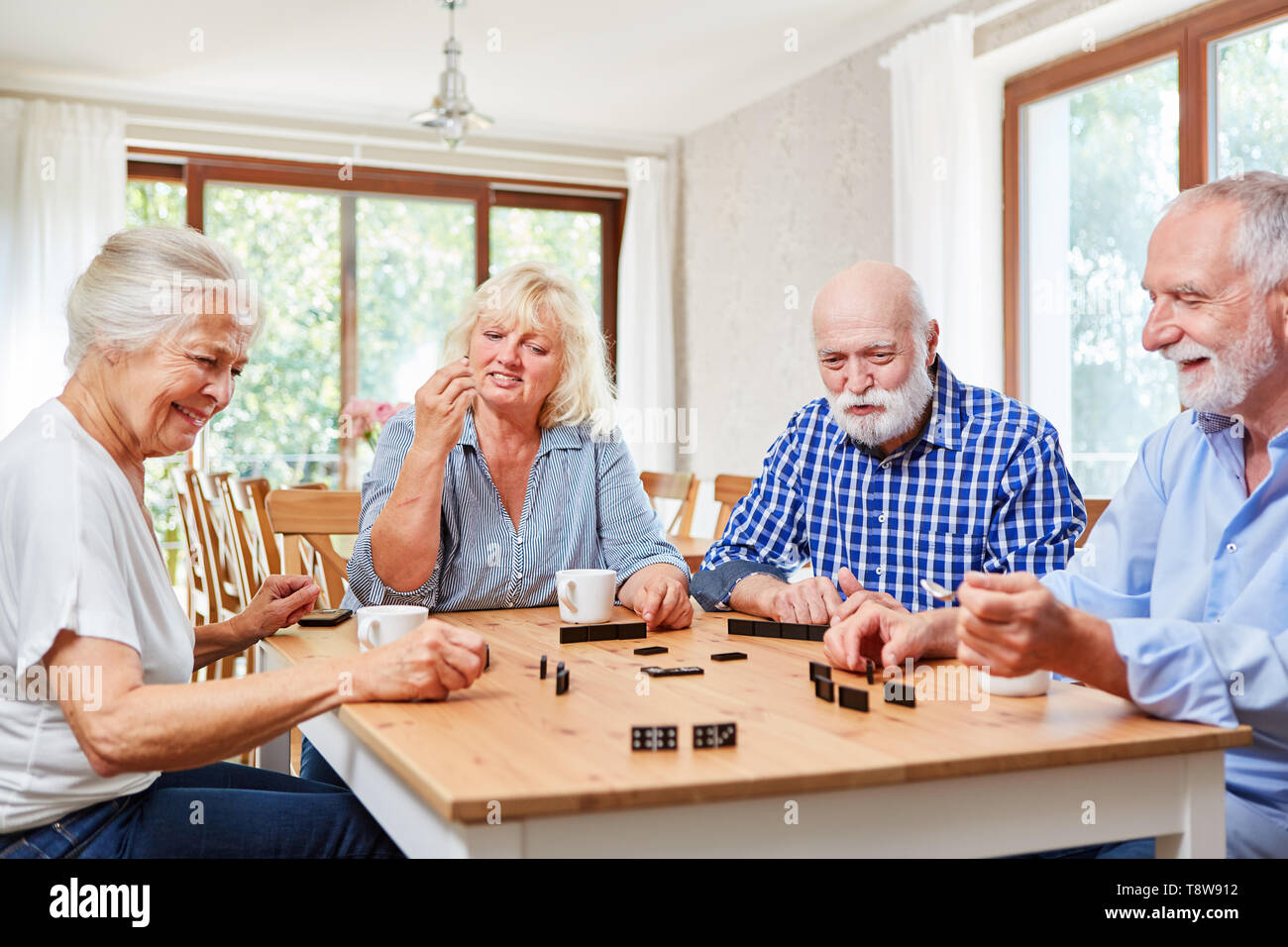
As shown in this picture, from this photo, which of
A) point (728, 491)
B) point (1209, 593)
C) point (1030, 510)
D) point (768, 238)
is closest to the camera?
point (1209, 593)

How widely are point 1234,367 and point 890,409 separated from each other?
2.00 feet

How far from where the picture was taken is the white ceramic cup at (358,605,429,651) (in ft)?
4.28

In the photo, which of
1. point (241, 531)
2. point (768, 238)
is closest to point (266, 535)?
point (241, 531)

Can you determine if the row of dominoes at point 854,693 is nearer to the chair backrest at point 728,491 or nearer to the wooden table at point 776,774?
the wooden table at point 776,774

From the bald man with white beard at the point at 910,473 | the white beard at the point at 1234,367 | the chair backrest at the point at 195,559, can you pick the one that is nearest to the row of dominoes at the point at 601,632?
the bald man with white beard at the point at 910,473

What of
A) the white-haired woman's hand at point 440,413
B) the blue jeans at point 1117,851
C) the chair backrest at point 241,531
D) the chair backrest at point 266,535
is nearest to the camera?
the blue jeans at point 1117,851

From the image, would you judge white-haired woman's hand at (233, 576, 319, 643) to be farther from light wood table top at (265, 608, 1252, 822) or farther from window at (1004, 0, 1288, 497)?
window at (1004, 0, 1288, 497)

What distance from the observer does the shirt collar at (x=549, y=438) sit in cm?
191

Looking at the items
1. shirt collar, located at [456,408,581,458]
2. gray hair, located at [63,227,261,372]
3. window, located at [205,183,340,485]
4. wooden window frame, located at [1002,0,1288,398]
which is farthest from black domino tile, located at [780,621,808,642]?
window, located at [205,183,340,485]

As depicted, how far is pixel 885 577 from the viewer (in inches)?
77.2

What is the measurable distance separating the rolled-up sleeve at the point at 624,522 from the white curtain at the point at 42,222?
385 cm

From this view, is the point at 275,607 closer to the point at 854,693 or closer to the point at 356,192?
the point at 854,693

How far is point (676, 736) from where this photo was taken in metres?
0.96

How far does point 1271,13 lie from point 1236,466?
225cm
